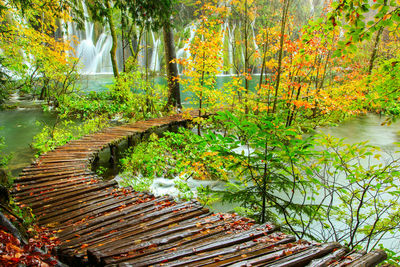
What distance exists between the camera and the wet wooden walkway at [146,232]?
2.11 meters

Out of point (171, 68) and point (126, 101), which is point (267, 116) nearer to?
point (171, 68)

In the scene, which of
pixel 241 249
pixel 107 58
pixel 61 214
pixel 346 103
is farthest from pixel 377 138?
pixel 107 58

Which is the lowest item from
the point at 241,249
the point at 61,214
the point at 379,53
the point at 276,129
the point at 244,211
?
the point at 244,211

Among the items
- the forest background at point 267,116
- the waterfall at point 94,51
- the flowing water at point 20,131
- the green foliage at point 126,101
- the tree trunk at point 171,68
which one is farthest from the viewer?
the waterfall at point 94,51

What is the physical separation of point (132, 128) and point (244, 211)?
571 centimetres

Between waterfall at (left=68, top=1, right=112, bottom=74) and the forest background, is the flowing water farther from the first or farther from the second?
waterfall at (left=68, top=1, right=112, bottom=74)

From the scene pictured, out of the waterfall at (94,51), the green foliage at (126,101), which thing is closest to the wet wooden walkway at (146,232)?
the green foliage at (126,101)

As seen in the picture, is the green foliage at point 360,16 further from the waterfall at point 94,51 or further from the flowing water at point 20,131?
the waterfall at point 94,51

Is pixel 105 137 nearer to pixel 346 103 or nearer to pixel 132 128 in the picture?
pixel 132 128

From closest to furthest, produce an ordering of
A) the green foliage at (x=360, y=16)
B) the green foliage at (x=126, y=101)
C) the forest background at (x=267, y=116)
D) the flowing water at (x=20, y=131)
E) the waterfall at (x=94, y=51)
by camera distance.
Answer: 1. the green foliage at (x=360, y=16)
2. the forest background at (x=267, y=116)
3. the flowing water at (x=20, y=131)
4. the green foliage at (x=126, y=101)
5. the waterfall at (x=94, y=51)

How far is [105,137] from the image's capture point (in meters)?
7.34

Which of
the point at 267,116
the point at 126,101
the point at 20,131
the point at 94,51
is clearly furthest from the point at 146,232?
the point at 94,51

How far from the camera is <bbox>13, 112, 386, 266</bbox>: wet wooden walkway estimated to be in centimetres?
211

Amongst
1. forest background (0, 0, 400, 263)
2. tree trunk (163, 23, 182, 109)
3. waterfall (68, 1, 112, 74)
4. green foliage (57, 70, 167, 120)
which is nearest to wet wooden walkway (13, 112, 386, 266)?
forest background (0, 0, 400, 263)
